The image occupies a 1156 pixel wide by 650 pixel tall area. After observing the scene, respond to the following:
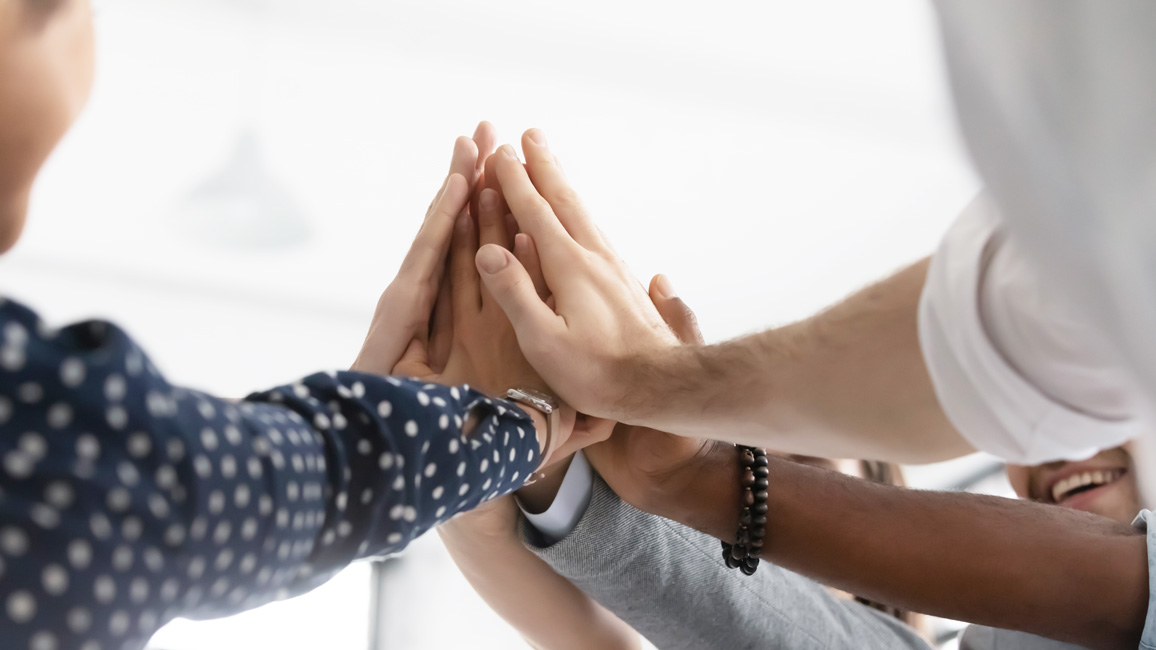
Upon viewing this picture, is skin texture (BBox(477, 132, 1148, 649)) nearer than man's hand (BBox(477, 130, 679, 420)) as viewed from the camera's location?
Yes

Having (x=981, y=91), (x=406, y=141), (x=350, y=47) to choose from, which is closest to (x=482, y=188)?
(x=981, y=91)

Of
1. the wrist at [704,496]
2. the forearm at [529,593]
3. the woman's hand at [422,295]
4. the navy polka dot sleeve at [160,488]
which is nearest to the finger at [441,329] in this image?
the woman's hand at [422,295]

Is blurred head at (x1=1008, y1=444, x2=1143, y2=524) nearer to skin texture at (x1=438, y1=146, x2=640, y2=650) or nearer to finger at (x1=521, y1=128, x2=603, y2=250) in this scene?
skin texture at (x1=438, y1=146, x2=640, y2=650)

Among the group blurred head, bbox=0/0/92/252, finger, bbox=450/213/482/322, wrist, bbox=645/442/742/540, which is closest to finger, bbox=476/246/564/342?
finger, bbox=450/213/482/322

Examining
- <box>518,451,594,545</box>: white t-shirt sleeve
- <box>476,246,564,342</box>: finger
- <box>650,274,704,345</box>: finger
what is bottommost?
<box>518,451,594,545</box>: white t-shirt sleeve

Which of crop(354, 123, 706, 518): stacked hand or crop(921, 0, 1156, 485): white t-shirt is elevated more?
crop(921, 0, 1156, 485): white t-shirt

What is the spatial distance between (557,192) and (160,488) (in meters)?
0.77

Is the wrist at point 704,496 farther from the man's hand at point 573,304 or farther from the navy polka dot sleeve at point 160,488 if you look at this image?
the navy polka dot sleeve at point 160,488

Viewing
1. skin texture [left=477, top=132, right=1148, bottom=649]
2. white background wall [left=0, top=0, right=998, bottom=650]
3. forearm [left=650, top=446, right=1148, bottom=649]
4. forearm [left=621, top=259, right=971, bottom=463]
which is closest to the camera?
forearm [left=621, top=259, right=971, bottom=463]

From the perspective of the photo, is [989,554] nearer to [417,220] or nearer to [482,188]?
[482,188]

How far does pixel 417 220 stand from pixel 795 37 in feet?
4.73

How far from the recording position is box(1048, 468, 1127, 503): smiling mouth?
1.48 metres

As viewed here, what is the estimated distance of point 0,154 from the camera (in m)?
0.46

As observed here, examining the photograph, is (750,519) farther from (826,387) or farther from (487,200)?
(487,200)
